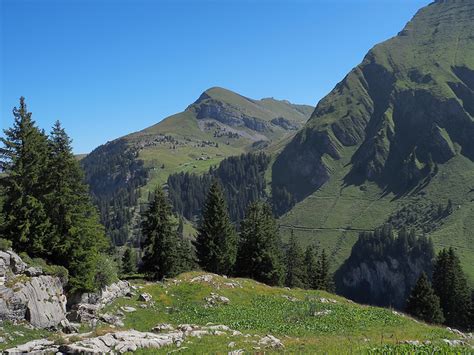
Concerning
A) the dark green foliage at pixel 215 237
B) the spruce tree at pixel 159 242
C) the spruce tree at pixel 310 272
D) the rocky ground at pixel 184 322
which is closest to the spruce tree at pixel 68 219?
the rocky ground at pixel 184 322

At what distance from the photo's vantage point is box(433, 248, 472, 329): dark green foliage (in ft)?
290

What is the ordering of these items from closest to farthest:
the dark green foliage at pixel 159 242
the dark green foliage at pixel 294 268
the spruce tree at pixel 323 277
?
the dark green foliage at pixel 159 242
the dark green foliage at pixel 294 268
the spruce tree at pixel 323 277

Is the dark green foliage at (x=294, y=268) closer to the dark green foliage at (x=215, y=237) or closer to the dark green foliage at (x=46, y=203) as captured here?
the dark green foliage at (x=215, y=237)

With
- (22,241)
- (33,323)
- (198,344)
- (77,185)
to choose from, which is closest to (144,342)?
(198,344)

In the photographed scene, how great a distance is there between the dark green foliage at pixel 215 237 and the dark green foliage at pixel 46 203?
32.3 m

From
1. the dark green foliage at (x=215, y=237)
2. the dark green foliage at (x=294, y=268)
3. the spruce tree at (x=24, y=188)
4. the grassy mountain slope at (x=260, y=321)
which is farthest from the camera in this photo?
the dark green foliage at (x=294, y=268)

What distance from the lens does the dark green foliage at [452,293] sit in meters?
88.2

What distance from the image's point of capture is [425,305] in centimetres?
8256

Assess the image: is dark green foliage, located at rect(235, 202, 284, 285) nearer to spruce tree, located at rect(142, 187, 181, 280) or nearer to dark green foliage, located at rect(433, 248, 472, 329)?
spruce tree, located at rect(142, 187, 181, 280)

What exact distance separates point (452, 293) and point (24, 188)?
86.8 meters

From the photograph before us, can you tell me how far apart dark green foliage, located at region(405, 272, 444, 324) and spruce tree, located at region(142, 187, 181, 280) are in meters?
52.7

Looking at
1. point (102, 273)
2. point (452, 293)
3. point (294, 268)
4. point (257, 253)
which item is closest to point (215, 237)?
point (257, 253)

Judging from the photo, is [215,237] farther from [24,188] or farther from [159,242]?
[24,188]

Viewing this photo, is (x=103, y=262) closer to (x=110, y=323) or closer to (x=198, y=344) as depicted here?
(x=110, y=323)
